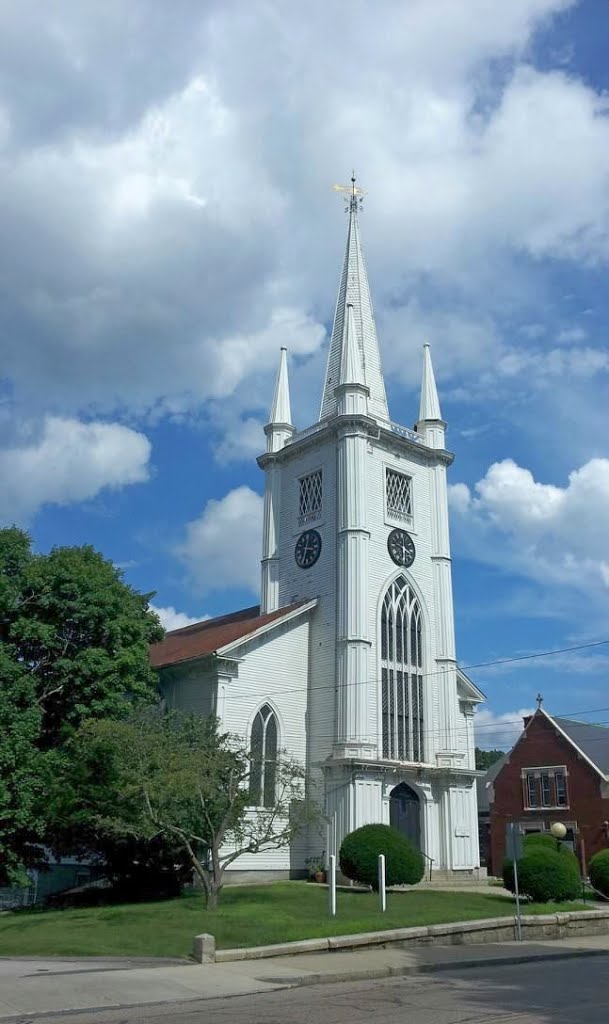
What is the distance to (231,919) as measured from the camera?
21938 millimetres

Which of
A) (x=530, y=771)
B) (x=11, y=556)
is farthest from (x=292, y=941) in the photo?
(x=530, y=771)

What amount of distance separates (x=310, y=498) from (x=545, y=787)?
21.9m

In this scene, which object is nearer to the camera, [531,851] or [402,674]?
[531,851]

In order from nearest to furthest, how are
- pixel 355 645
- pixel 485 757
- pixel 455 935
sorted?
pixel 455 935, pixel 355 645, pixel 485 757

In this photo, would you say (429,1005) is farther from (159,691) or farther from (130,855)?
(159,691)

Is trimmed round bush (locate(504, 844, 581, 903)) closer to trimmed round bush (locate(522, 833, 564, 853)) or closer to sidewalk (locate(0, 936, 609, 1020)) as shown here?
trimmed round bush (locate(522, 833, 564, 853))

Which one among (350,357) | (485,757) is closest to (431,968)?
(350,357)

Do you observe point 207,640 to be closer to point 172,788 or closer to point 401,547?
point 401,547

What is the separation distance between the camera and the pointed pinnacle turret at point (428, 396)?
155ft

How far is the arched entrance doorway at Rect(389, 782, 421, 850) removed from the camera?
126 ft

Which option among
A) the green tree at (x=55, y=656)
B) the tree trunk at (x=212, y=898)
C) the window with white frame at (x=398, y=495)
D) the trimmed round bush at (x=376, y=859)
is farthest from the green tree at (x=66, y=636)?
the window with white frame at (x=398, y=495)

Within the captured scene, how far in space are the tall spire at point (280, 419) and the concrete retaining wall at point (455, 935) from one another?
93.7ft

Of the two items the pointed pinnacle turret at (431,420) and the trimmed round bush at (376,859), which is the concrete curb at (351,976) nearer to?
the trimmed round bush at (376,859)

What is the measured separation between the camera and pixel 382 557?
4150 cm
